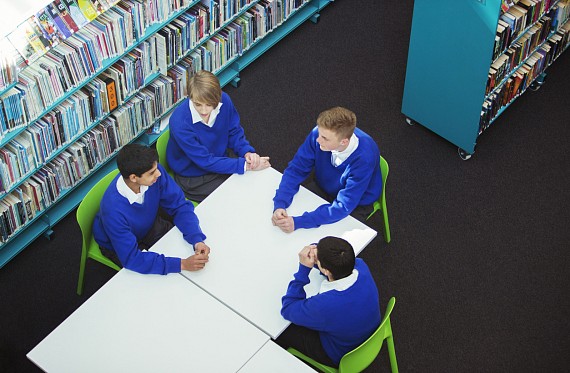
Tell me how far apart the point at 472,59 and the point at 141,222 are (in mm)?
2162

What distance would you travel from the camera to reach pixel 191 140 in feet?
14.0

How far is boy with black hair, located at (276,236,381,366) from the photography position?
135 inches

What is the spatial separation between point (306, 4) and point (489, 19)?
1.98 m

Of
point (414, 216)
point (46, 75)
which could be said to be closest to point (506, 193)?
point (414, 216)

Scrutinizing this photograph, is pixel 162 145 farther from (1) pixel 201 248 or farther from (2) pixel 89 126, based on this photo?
(1) pixel 201 248

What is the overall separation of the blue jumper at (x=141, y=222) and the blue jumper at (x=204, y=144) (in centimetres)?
32

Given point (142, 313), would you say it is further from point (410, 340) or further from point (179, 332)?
point (410, 340)

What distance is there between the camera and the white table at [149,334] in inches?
134

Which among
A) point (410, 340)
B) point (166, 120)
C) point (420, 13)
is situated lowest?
point (410, 340)

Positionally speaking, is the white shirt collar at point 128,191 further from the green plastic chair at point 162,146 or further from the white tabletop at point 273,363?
the white tabletop at point 273,363

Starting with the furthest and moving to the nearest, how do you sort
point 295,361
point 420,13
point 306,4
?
point 306,4, point 420,13, point 295,361

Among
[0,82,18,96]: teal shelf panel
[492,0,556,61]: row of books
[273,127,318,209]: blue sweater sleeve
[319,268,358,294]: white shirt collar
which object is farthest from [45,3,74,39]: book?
[492,0,556,61]: row of books

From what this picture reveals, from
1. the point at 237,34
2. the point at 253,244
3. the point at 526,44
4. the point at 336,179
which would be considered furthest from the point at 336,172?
the point at 526,44

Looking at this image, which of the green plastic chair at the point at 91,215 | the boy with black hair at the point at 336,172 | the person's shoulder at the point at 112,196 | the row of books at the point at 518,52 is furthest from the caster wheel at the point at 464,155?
the person's shoulder at the point at 112,196
